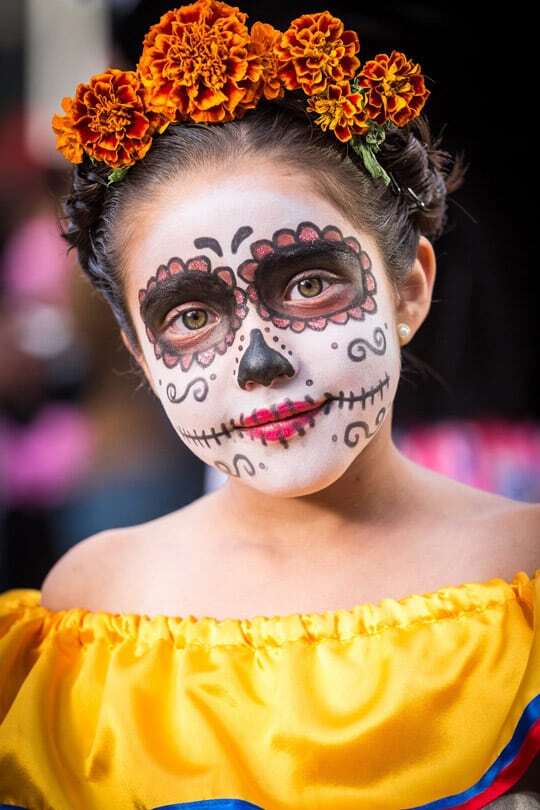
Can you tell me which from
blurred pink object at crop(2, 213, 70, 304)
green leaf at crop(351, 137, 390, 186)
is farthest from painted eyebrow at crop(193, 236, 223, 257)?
blurred pink object at crop(2, 213, 70, 304)

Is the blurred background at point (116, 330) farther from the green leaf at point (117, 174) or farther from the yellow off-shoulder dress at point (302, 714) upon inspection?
the yellow off-shoulder dress at point (302, 714)

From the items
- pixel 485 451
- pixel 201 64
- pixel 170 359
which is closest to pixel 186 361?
pixel 170 359

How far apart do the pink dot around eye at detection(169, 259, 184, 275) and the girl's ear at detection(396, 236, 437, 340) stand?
0.29m

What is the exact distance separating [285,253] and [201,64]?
0.24 m

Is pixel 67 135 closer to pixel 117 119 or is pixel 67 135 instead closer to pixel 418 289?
pixel 117 119

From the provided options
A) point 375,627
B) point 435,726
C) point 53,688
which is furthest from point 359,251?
point 53,688

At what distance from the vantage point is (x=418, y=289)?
126 centimetres

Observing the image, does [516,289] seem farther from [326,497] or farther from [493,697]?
[493,697]

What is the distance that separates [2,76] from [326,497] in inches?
31.2

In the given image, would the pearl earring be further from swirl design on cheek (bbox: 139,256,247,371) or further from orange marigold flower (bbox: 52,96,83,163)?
orange marigold flower (bbox: 52,96,83,163)

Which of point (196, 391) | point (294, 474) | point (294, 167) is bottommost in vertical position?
point (294, 474)

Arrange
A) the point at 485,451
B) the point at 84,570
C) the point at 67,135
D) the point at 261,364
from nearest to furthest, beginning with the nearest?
the point at 261,364 < the point at 67,135 < the point at 84,570 < the point at 485,451

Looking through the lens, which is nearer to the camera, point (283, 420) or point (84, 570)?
point (283, 420)

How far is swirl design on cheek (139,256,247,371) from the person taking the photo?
1113 mm
